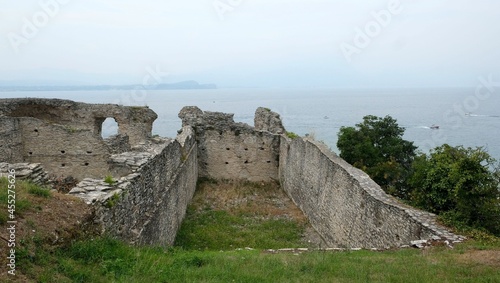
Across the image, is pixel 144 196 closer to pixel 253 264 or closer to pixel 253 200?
pixel 253 264

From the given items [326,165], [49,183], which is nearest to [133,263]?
[49,183]

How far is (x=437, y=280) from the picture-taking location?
7.17m

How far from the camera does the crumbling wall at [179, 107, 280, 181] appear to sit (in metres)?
23.9

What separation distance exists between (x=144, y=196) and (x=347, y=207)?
6.40 m

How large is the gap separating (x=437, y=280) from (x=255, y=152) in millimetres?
17094

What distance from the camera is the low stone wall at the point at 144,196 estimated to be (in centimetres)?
839

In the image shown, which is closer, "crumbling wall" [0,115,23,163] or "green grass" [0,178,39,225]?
"green grass" [0,178,39,225]

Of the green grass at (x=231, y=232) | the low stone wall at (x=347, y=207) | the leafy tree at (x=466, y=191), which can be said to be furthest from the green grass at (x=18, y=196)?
the leafy tree at (x=466, y=191)

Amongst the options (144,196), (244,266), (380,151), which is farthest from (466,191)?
(380,151)

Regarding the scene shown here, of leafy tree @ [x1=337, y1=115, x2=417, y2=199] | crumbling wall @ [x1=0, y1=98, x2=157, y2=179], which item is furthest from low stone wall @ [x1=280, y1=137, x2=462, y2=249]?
leafy tree @ [x1=337, y1=115, x2=417, y2=199]

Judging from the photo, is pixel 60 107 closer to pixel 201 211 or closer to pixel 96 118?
pixel 96 118

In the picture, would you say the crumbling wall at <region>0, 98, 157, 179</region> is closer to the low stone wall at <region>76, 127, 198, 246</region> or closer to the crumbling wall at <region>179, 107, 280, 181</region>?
the low stone wall at <region>76, 127, 198, 246</region>

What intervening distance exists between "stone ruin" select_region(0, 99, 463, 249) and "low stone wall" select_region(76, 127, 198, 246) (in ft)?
0.08

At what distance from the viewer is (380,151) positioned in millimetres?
34625
